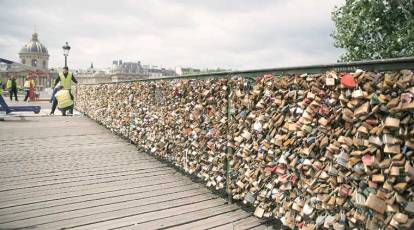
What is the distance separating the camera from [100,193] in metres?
5.38

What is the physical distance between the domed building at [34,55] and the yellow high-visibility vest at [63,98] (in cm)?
16666

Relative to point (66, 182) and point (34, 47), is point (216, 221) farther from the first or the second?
point (34, 47)

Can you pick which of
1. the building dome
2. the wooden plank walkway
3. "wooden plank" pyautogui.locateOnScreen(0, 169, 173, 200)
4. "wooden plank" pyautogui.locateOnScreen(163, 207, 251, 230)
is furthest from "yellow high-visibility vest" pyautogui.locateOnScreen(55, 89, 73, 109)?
the building dome

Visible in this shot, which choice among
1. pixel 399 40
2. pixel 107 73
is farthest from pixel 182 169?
pixel 107 73

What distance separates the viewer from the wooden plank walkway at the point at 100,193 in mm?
4320

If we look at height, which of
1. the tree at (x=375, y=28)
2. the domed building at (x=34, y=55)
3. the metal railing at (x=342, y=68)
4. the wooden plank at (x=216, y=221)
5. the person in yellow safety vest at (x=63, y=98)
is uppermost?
the domed building at (x=34, y=55)

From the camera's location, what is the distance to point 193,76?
606cm

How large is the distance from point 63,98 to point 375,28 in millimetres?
16192

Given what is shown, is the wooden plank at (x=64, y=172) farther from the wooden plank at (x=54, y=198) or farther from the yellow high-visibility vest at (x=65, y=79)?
the yellow high-visibility vest at (x=65, y=79)

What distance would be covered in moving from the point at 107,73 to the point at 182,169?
173 metres

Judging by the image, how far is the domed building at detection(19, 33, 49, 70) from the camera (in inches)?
6545

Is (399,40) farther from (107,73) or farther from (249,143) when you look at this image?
(107,73)

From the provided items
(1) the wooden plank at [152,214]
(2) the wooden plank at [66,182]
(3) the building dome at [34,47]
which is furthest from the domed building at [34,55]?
(1) the wooden plank at [152,214]

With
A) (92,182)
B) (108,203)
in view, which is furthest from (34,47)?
(108,203)
